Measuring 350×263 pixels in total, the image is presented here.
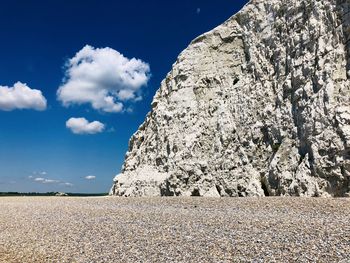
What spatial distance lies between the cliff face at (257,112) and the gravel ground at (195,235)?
254 inches

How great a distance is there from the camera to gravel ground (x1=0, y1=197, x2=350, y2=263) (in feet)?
32.4

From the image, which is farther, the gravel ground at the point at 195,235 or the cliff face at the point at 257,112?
the cliff face at the point at 257,112

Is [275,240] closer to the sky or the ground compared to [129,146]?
closer to the ground

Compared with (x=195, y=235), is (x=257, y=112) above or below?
above

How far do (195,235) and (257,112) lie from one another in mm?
18661

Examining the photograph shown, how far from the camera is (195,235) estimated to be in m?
12.3

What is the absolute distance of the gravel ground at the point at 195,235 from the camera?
389 inches

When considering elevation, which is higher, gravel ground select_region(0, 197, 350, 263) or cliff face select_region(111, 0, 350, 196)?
cliff face select_region(111, 0, 350, 196)

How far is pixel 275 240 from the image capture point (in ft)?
35.3

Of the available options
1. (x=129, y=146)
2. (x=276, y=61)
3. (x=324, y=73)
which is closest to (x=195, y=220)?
(x=324, y=73)

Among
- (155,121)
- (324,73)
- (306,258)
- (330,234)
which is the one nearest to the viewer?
(306,258)

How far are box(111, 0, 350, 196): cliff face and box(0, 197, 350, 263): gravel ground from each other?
646cm

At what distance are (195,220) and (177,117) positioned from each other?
2182cm

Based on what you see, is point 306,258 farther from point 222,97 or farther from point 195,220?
point 222,97
